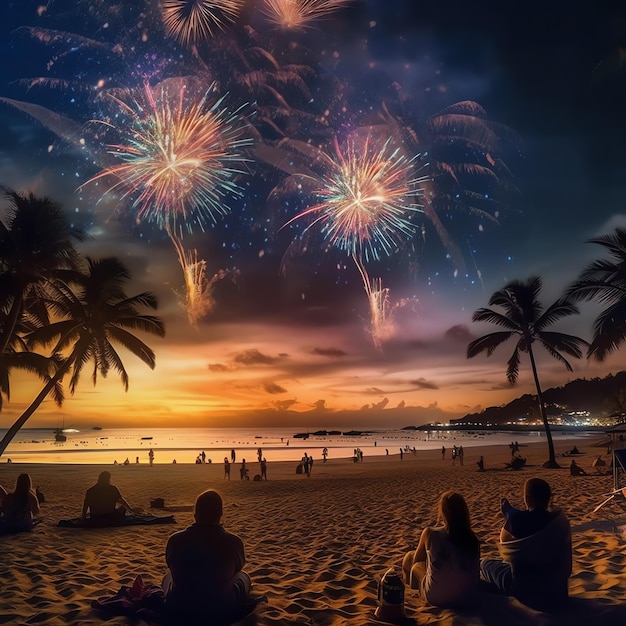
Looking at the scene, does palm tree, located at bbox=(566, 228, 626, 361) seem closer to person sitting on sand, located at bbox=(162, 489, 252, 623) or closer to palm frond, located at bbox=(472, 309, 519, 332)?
palm frond, located at bbox=(472, 309, 519, 332)

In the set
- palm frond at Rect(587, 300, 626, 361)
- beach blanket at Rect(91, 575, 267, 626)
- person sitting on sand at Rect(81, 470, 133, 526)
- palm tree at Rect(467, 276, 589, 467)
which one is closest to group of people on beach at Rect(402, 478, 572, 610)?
beach blanket at Rect(91, 575, 267, 626)

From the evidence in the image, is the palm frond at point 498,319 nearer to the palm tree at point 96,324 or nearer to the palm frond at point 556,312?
the palm frond at point 556,312

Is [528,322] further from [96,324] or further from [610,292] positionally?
[96,324]

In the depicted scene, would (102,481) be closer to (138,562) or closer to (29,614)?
(138,562)

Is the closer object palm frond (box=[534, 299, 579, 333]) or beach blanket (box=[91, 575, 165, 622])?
beach blanket (box=[91, 575, 165, 622])

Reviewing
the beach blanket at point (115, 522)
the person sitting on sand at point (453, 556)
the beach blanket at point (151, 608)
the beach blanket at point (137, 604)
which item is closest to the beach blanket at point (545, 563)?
the person sitting on sand at point (453, 556)

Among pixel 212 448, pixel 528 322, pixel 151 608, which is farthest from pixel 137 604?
A: pixel 212 448
